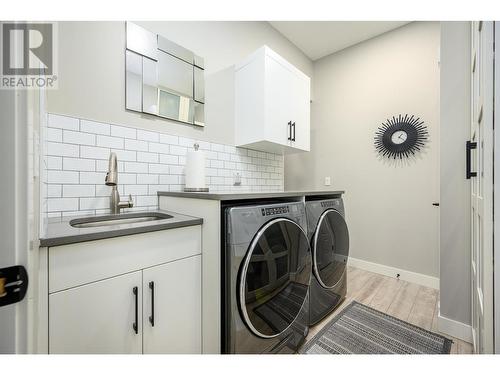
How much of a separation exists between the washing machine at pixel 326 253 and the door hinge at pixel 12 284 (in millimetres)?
1382

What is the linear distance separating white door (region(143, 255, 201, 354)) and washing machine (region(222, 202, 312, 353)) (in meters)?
0.16

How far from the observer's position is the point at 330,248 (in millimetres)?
1730

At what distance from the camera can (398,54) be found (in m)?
2.56

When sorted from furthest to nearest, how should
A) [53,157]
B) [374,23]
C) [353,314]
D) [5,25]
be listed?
[374,23], [353,314], [53,157], [5,25]

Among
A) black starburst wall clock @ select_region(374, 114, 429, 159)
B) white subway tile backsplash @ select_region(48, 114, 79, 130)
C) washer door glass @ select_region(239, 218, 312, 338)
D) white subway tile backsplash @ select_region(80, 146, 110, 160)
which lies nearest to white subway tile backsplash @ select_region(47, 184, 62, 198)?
white subway tile backsplash @ select_region(80, 146, 110, 160)

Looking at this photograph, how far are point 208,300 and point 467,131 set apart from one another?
6.20ft

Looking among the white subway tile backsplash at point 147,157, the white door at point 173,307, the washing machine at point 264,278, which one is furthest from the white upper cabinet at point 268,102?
the white door at point 173,307

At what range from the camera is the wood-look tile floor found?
1.65 meters

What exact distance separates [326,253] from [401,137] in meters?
1.74

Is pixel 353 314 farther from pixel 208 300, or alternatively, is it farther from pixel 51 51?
pixel 51 51

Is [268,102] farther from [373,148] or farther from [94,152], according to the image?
[373,148]
